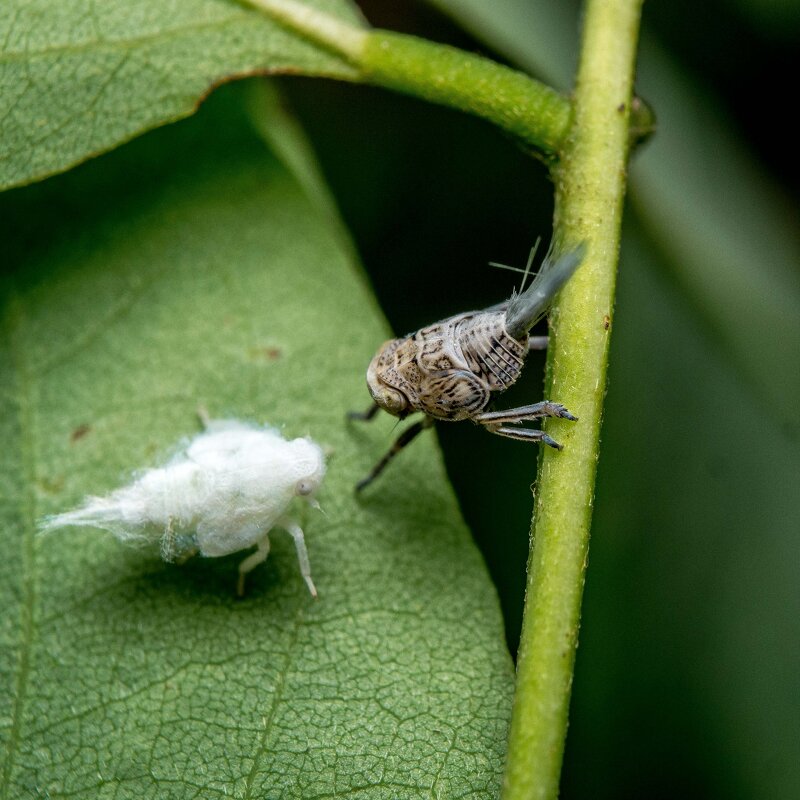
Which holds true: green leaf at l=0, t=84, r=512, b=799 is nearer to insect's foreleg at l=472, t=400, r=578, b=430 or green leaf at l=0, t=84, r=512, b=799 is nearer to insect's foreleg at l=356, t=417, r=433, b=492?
insect's foreleg at l=356, t=417, r=433, b=492

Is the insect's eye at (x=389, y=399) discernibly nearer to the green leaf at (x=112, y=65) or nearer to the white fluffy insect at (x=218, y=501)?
the white fluffy insect at (x=218, y=501)

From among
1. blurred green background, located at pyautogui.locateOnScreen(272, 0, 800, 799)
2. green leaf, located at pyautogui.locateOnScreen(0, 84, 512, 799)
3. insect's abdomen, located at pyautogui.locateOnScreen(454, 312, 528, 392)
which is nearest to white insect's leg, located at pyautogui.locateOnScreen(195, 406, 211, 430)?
green leaf, located at pyautogui.locateOnScreen(0, 84, 512, 799)

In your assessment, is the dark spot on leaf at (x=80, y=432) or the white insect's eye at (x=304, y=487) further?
the dark spot on leaf at (x=80, y=432)

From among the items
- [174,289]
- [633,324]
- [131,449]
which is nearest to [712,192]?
[633,324]

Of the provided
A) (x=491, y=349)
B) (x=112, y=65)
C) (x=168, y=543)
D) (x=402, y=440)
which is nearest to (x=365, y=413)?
(x=402, y=440)

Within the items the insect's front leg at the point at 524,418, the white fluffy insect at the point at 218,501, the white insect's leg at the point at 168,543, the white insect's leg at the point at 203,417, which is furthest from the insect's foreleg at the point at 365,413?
the white insect's leg at the point at 168,543

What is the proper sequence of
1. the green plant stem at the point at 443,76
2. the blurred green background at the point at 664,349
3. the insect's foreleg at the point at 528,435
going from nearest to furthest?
the insect's foreleg at the point at 528,435 < the green plant stem at the point at 443,76 < the blurred green background at the point at 664,349

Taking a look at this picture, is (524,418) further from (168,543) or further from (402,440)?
(168,543)

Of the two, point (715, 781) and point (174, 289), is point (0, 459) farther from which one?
point (715, 781)
